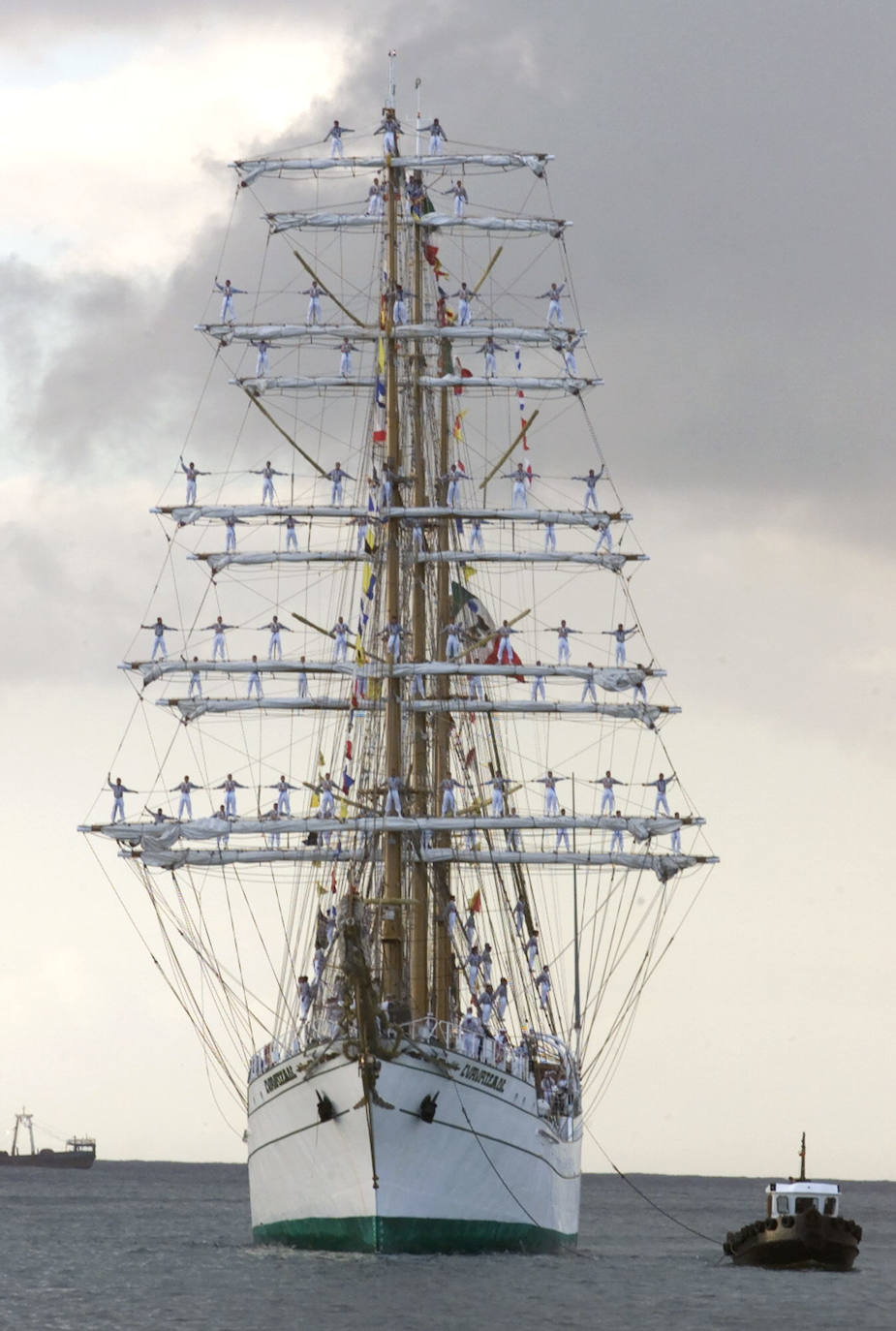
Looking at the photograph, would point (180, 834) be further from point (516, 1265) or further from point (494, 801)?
point (516, 1265)

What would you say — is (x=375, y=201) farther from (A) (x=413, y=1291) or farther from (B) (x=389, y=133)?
(A) (x=413, y=1291)

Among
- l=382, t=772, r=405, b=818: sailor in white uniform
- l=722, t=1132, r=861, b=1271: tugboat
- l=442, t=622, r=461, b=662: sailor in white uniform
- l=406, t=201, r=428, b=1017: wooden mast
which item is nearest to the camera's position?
l=722, t=1132, r=861, b=1271: tugboat

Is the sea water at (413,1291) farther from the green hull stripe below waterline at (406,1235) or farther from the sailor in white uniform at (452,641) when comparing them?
the sailor in white uniform at (452,641)

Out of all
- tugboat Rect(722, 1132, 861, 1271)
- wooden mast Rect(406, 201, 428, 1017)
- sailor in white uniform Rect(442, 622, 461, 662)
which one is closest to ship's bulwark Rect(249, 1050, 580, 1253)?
wooden mast Rect(406, 201, 428, 1017)

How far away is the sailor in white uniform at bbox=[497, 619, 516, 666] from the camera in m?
97.2

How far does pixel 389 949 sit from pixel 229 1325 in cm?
1917

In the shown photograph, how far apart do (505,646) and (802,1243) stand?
22.7m

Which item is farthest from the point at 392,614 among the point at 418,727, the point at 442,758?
the point at 442,758

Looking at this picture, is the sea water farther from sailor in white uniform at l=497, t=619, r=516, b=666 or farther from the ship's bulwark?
sailor in white uniform at l=497, t=619, r=516, b=666

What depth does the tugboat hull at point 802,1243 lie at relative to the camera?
9006cm

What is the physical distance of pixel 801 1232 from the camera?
90.2m

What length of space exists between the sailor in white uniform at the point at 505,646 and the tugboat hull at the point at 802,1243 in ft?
69.3

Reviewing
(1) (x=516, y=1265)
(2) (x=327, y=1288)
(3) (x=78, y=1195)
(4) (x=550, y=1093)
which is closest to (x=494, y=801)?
(4) (x=550, y=1093)

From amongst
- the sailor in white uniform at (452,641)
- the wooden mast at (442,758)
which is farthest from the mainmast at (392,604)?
the wooden mast at (442,758)
